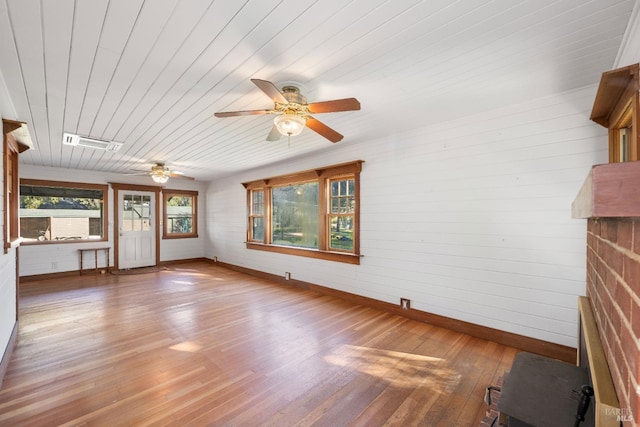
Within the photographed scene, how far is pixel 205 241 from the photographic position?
27.7ft

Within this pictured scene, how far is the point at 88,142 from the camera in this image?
407 cm

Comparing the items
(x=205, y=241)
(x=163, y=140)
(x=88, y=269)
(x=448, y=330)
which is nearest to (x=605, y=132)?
(x=448, y=330)

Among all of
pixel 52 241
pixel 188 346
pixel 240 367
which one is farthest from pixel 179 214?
pixel 240 367

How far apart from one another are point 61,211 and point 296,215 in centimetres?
545

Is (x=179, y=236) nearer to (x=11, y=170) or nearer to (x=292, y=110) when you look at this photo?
(x=11, y=170)

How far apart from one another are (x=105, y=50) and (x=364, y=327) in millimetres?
3519

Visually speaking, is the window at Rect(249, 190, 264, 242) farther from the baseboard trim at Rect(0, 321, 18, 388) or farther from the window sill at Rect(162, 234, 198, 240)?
the baseboard trim at Rect(0, 321, 18, 388)

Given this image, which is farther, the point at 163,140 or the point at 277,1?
the point at 163,140

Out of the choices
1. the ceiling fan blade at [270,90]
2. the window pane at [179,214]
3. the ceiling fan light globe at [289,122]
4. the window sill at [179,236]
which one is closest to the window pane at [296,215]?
the ceiling fan light globe at [289,122]

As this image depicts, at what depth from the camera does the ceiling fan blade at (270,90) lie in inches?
70.4

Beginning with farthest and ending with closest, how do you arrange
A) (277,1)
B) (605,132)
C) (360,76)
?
1. (605,132)
2. (360,76)
3. (277,1)

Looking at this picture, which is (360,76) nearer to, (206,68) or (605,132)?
(206,68)

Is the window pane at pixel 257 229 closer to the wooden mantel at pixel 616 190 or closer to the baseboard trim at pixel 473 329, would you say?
the baseboard trim at pixel 473 329

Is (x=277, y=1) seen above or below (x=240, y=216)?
above
